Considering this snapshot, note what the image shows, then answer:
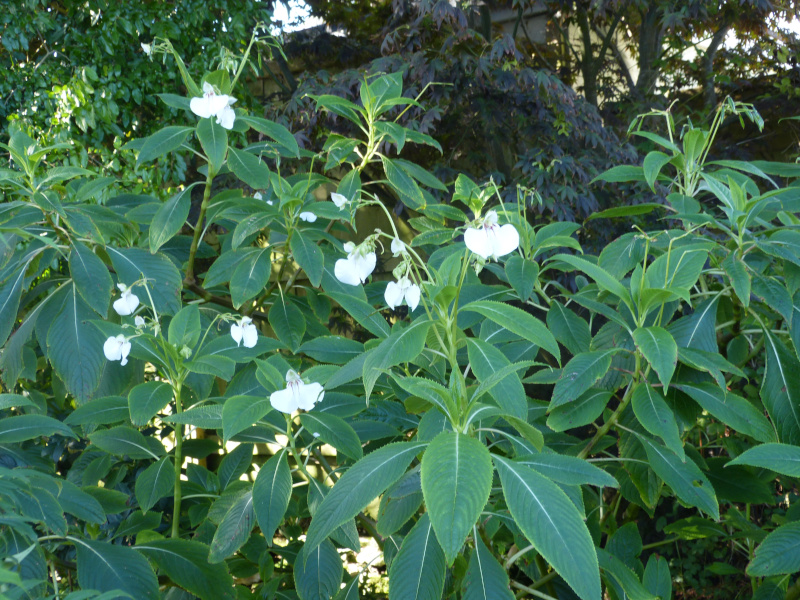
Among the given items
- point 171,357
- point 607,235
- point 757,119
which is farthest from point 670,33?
point 171,357

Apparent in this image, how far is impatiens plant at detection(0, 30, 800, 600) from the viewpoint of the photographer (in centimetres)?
101

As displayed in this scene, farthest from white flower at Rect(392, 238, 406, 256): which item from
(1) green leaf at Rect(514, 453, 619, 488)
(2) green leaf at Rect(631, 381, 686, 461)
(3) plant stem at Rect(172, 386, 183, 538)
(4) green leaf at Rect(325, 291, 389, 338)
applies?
(3) plant stem at Rect(172, 386, 183, 538)

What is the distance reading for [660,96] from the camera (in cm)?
397

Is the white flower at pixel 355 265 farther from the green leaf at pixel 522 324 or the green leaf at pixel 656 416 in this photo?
the green leaf at pixel 656 416

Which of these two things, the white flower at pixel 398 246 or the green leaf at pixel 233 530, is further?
the green leaf at pixel 233 530

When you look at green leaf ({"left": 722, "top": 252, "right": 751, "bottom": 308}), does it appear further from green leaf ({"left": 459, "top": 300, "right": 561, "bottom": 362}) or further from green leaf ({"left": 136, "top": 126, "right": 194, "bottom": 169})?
green leaf ({"left": 136, "top": 126, "right": 194, "bottom": 169})

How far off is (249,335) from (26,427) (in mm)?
448

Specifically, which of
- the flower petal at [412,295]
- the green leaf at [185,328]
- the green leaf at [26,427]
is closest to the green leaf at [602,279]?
the flower petal at [412,295]

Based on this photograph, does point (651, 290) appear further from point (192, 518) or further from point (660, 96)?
point (660, 96)

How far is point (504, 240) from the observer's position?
105cm

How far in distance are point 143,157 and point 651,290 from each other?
3.76 ft

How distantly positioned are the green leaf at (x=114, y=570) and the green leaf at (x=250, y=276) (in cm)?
56

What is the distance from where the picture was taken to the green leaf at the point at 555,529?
0.81 meters

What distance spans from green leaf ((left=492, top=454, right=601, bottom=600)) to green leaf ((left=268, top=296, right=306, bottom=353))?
0.87 m
